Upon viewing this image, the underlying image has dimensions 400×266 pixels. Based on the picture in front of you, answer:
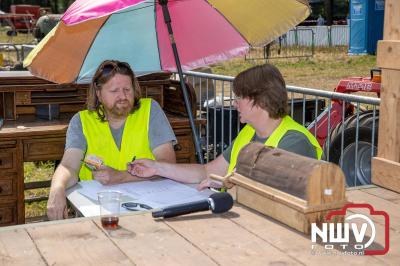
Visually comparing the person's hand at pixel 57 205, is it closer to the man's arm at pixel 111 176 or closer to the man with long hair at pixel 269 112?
the man's arm at pixel 111 176

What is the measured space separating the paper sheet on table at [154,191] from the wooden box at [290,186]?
504 millimetres

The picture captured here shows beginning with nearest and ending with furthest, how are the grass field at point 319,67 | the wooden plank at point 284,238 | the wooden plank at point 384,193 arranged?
the wooden plank at point 284,238 → the wooden plank at point 384,193 → the grass field at point 319,67

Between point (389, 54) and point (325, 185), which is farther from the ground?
point (389, 54)

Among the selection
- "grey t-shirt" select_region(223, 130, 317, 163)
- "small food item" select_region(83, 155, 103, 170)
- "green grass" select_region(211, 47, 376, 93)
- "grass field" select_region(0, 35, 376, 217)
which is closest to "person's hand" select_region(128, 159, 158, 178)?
"small food item" select_region(83, 155, 103, 170)

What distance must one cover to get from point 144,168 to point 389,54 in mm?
1309

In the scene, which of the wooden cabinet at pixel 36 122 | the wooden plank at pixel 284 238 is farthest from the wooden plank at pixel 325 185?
the wooden cabinet at pixel 36 122

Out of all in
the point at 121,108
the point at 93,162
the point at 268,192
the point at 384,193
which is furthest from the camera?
the point at 121,108

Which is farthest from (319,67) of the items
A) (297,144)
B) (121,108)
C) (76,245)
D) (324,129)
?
(76,245)

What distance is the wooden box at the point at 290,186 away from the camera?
6.75 feet

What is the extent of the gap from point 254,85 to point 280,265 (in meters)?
1.36

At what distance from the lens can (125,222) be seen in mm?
→ 2287

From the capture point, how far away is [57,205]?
305 centimetres

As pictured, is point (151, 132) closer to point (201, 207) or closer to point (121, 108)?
point (121, 108)

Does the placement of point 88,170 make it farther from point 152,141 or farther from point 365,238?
point 365,238
